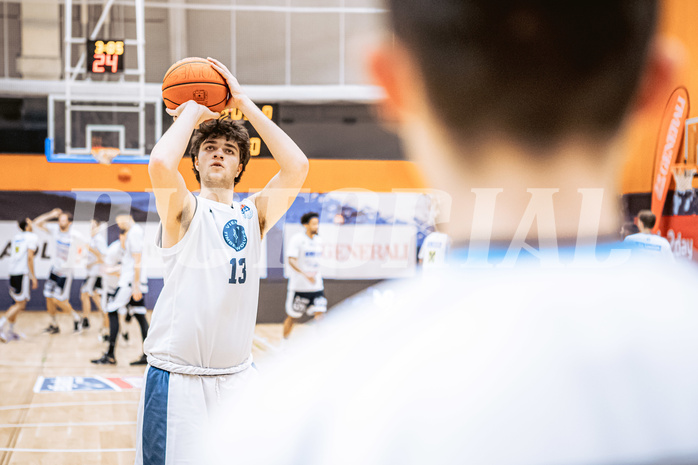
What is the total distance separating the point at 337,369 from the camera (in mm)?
562

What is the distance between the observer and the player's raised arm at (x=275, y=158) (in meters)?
2.47

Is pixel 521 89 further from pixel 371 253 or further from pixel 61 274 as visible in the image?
pixel 371 253

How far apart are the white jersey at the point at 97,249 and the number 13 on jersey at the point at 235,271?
774 cm

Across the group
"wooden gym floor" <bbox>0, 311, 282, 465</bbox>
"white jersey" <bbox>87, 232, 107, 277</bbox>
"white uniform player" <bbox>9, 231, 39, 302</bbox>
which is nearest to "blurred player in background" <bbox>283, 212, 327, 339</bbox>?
"wooden gym floor" <bbox>0, 311, 282, 465</bbox>

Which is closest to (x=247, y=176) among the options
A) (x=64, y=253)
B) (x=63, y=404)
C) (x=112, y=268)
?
(x=64, y=253)

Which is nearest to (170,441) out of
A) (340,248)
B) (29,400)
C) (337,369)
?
(337,369)

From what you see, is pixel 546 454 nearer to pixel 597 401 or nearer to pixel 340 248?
pixel 597 401

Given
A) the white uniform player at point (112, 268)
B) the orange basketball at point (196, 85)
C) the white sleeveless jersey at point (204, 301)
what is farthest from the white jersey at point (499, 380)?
the white uniform player at point (112, 268)

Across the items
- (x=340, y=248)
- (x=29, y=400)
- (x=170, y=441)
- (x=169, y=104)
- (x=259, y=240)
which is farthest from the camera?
(x=340, y=248)

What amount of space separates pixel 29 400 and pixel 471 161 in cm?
660

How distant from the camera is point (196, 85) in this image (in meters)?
2.74

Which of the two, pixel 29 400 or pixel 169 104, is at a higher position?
pixel 169 104

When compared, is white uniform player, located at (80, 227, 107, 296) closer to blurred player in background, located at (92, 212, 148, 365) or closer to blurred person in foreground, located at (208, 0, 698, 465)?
blurred player in background, located at (92, 212, 148, 365)

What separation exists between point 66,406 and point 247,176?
6.40 meters
